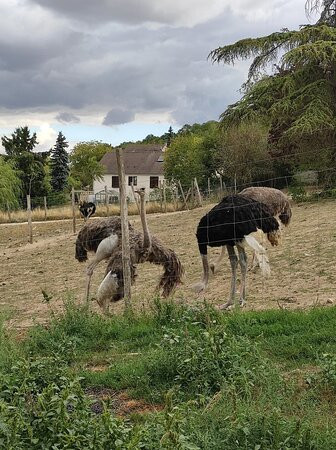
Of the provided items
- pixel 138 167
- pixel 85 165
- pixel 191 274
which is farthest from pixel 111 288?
pixel 85 165

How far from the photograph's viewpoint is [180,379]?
4.61 meters

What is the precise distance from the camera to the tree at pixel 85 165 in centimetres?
5969

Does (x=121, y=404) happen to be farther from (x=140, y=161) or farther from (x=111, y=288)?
(x=140, y=161)

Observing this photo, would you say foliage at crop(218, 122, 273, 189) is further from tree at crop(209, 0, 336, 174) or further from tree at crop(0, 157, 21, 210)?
tree at crop(0, 157, 21, 210)

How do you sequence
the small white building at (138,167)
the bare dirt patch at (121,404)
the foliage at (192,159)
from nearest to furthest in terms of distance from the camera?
1. the bare dirt patch at (121,404)
2. the foliage at (192,159)
3. the small white building at (138,167)

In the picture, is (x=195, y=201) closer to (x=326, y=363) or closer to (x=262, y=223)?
(x=262, y=223)

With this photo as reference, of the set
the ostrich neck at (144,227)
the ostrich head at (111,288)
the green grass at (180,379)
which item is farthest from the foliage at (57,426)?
the ostrich neck at (144,227)

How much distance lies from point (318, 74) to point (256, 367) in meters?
18.8

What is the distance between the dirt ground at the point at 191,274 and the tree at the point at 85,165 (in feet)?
127

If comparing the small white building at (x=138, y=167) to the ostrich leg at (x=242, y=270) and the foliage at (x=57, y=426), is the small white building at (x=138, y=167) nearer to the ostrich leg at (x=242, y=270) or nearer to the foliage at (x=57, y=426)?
the ostrich leg at (x=242, y=270)

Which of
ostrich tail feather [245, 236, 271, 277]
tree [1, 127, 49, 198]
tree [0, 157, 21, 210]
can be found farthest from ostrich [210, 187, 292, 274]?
tree [1, 127, 49, 198]

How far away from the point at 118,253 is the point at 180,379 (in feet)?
10.3

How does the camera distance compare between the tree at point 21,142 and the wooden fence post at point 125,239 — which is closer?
the wooden fence post at point 125,239

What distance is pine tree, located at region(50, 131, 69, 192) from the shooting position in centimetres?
5182
